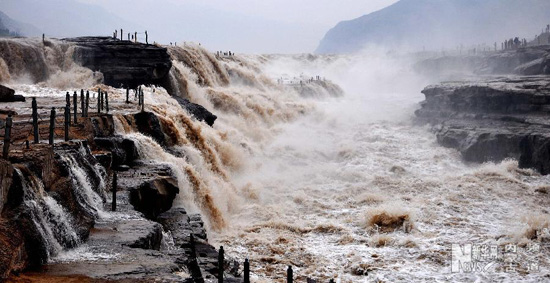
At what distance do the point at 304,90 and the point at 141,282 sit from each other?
37.6m

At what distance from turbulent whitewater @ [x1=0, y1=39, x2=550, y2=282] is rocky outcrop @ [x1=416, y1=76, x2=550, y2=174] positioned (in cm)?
99

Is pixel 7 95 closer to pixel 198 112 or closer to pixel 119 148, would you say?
pixel 119 148

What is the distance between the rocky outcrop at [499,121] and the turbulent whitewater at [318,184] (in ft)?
3.25

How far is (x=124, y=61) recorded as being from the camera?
25031 mm

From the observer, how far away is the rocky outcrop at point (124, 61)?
958 inches

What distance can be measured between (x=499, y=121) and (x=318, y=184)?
13.9m

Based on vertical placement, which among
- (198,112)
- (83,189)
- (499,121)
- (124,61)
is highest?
(124,61)

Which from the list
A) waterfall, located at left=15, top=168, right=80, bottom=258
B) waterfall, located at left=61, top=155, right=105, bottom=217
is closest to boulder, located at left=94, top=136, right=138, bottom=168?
waterfall, located at left=61, top=155, right=105, bottom=217

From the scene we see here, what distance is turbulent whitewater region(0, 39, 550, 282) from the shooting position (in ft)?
42.8

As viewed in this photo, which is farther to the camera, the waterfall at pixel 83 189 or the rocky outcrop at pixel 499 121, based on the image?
the rocky outcrop at pixel 499 121

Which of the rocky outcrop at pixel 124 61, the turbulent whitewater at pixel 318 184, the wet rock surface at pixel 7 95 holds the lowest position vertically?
the turbulent whitewater at pixel 318 184

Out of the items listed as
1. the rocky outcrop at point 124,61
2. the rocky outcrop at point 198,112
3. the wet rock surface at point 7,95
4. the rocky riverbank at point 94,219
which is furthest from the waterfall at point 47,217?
the rocky outcrop at point 124,61

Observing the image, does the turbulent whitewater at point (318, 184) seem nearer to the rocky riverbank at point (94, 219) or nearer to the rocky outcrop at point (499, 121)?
the rocky riverbank at point (94, 219)

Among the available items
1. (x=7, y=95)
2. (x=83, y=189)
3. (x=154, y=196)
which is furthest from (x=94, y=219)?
(x=7, y=95)
